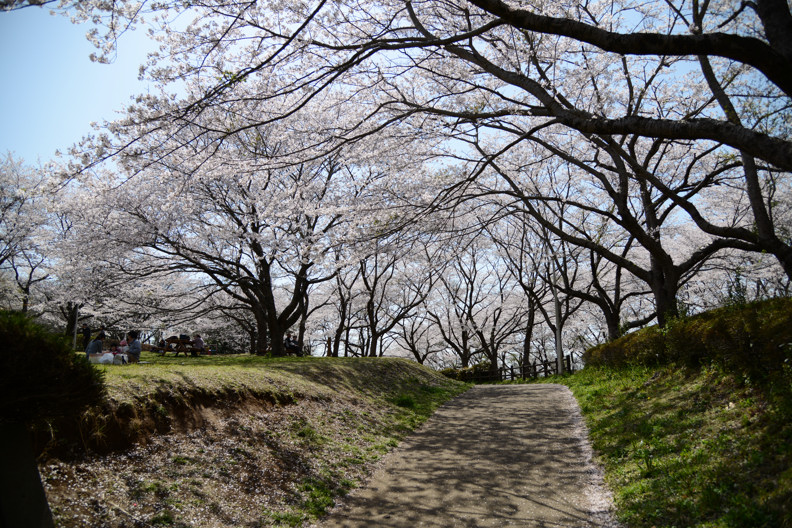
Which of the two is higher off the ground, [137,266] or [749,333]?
[137,266]

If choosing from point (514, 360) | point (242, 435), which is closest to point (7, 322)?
point (242, 435)

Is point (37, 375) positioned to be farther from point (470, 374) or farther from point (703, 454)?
point (470, 374)

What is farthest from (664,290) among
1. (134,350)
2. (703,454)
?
(134,350)

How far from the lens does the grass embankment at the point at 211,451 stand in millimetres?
3891

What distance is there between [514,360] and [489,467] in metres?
35.6

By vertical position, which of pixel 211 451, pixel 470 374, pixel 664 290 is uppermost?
pixel 664 290

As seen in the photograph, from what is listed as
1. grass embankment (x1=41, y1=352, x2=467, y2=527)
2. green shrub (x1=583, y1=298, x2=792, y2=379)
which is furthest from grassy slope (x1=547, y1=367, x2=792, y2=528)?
grass embankment (x1=41, y1=352, x2=467, y2=527)

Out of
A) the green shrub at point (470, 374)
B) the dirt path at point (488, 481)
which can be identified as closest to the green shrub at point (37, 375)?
the dirt path at point (488, 481)

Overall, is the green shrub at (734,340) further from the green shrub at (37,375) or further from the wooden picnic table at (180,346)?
the wooden picnic table at (180,346)

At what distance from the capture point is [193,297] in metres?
20.4

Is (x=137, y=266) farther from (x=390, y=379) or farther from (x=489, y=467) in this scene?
(x=489, y=467)

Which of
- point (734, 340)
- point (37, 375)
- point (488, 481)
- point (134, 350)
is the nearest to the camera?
point (37, 375)

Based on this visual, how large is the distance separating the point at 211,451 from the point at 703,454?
17.2 feet

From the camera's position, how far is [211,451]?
5.21 metres
